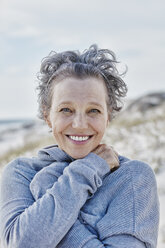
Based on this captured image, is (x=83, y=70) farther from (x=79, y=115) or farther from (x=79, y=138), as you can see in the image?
(x=79, y=138)

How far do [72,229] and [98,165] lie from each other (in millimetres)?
375

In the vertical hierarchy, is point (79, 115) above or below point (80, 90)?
below

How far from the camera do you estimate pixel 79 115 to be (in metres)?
2.20

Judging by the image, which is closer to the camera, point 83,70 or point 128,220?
point 128,220

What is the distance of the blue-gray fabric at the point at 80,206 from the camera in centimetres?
199

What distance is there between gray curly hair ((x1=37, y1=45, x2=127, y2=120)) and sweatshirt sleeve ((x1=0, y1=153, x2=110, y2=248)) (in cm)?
48

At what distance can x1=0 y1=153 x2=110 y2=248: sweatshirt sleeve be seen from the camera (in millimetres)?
1976

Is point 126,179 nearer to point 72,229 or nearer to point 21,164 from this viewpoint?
point 72,229

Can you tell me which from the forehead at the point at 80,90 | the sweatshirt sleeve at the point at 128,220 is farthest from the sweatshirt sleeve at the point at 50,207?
the forehead at the point at 80,90

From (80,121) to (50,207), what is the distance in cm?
50

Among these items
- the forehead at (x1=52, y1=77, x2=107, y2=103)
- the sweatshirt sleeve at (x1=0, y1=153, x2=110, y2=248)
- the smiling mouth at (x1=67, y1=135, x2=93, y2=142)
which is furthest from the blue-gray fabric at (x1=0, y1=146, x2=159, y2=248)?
the forehead at (x1=52, y1=77, x2=107, y2=103)

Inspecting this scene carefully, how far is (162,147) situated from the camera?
23.1ft

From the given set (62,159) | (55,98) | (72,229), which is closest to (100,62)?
(55,98)

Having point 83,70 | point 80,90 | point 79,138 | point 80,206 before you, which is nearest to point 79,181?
point 80,206
